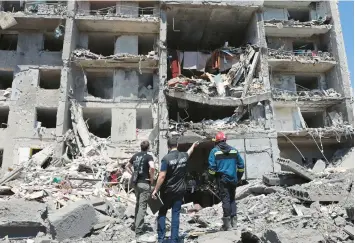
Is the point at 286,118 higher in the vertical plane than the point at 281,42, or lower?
lower

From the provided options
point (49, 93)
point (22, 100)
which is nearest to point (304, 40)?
point (49, 93)

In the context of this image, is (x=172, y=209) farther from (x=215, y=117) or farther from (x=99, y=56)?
(x=99, y=56)

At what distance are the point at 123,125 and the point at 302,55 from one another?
1267 centimetres

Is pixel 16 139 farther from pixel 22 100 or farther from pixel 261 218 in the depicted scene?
pixel 261 218

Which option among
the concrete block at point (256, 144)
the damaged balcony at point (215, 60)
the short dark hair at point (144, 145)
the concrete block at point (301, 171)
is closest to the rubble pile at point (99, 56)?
the damaged balcony at point (215, 60)

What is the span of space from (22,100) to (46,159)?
4681mm

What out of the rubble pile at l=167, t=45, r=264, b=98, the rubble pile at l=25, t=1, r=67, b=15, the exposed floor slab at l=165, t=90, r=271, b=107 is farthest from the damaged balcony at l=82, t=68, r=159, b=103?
the rubble pile at l=25, t=1, r=67, b=15

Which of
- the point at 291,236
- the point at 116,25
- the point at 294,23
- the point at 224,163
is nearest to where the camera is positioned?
the point at 291,236

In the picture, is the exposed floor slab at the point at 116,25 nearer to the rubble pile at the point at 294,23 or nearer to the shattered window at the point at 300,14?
the rubble pile at the point at 294,23

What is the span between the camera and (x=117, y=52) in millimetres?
23406

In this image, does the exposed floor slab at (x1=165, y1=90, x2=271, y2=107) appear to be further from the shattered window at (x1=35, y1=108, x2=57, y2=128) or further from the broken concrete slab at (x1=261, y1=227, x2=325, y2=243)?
the broken concrete slab at (x1=261, y1=227, x2=325, y2=243)

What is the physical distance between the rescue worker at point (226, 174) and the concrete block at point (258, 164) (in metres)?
12.3

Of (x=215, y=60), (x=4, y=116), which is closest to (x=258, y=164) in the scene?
(x=215, y=60)

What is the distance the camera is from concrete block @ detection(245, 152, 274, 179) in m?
19.5
